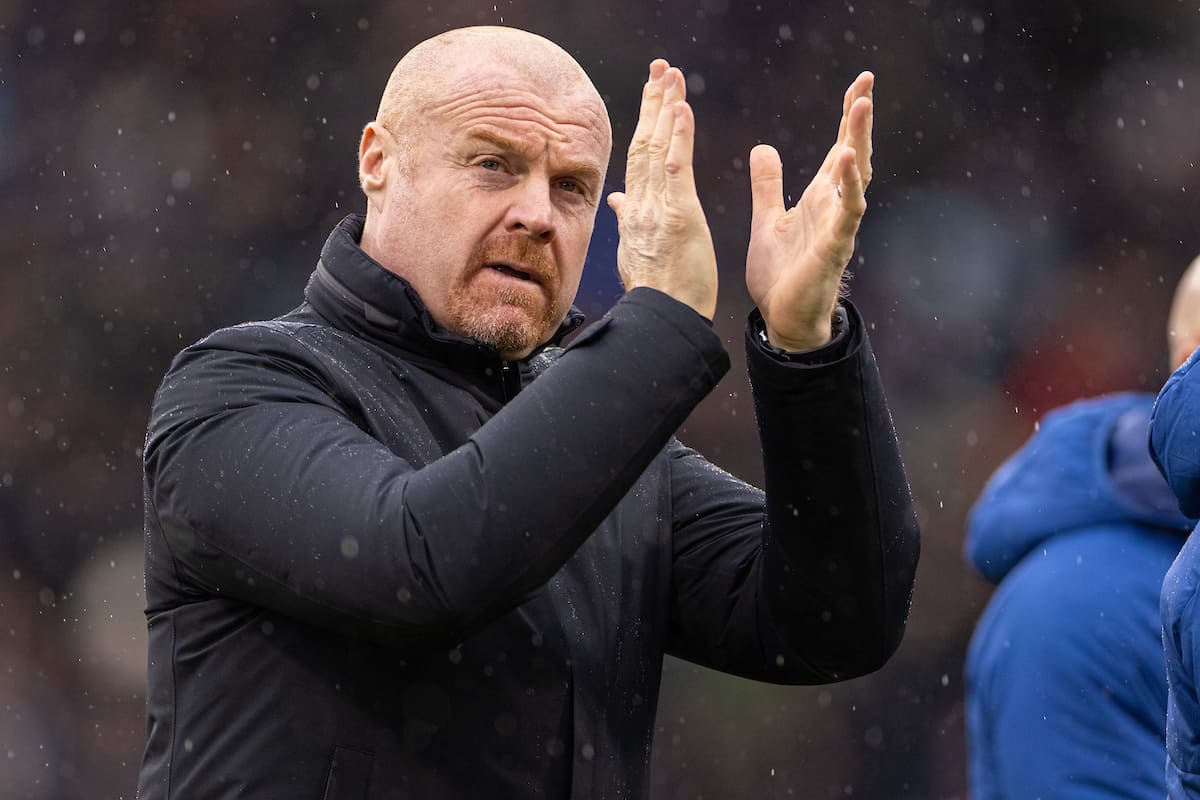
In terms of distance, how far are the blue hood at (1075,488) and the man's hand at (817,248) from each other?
4.02 ft

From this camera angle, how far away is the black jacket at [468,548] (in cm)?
178

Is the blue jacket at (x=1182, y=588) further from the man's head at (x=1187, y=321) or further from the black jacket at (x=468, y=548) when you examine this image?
the man's head at (x=1187, y=321)

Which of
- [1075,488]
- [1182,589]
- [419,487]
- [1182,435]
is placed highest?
[419,487]

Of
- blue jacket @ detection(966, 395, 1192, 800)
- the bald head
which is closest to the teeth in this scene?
the bald head

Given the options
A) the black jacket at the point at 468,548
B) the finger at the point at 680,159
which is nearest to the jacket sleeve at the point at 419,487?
the black jacket at the point at 468,548

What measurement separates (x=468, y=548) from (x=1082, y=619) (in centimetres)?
172

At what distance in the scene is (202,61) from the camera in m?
6.95

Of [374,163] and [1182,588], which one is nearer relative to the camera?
[1182,588]

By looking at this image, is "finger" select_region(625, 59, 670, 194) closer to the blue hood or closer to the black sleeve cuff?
the black sleeve cuff

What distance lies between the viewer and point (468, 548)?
1745 millimetres

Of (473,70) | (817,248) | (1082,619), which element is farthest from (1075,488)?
(473,70)

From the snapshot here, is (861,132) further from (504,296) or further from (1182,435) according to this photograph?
(1182,435)

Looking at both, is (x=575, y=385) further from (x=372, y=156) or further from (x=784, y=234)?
(x=372, y=156)

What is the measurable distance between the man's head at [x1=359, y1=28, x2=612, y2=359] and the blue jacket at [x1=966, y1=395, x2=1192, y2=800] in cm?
134
